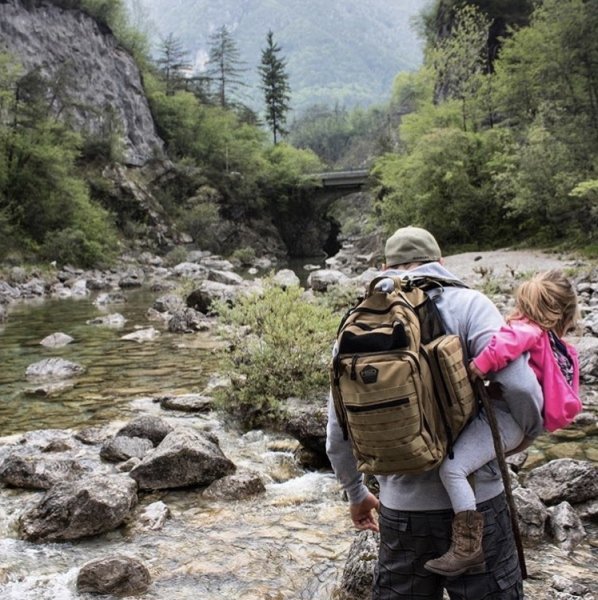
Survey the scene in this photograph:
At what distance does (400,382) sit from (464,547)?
0.63 m

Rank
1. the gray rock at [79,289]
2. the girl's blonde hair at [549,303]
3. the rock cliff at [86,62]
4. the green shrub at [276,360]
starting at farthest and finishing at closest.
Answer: the rock cliff at [86,62] < the gray rock at [79,289] < the green shrub at [276,360] < the girl's blonde hair at [549,303]

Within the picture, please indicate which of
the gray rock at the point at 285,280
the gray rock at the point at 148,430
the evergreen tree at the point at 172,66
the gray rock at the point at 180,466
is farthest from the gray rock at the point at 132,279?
the evergreen tree at the point at 172,66

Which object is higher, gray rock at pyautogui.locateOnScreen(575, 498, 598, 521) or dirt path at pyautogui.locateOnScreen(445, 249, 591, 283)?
dirt path at pyautogui.locateOnScreen(445, 249, 591, 283)

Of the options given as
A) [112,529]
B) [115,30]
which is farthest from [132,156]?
[112,529]

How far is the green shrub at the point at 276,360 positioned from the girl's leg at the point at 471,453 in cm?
504

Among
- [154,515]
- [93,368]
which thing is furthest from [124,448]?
[93,368]

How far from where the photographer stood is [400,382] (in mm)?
2045

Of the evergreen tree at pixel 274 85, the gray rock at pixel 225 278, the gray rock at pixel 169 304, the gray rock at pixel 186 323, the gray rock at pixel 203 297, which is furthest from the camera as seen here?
the evergreen tree at pixel 274 85

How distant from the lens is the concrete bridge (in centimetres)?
6203

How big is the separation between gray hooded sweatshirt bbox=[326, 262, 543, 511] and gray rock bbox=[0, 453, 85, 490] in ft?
14.4

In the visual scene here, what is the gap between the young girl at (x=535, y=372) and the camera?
212cm

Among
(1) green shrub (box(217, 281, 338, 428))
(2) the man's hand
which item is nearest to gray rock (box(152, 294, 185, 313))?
(1) green shrub (box(217, 281, 338, 428))

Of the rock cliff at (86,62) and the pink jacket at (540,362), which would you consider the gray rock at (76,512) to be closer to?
the pink jacket at (540,362)

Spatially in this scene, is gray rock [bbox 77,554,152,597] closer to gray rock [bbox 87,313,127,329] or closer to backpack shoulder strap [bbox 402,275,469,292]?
backpack shoulder strap [bbox 402,275,469,292]
